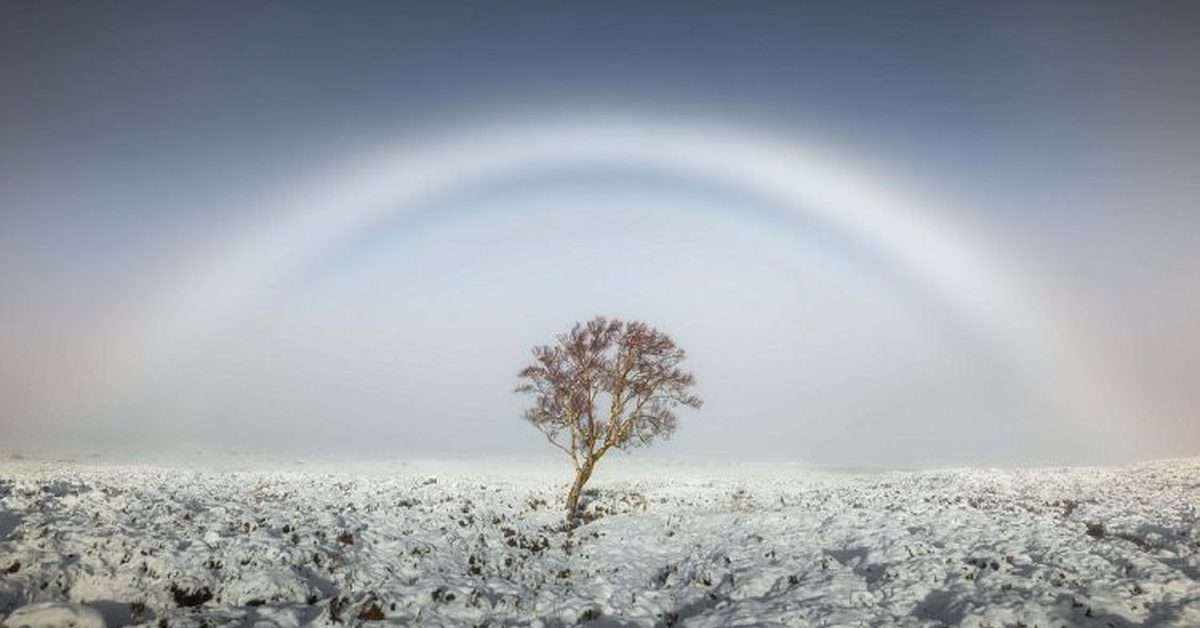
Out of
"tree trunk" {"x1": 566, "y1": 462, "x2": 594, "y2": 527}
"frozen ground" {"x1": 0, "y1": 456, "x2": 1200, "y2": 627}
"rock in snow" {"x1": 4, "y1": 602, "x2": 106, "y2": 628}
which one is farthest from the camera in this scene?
"tree trunk" {"x1": 566, "y1": 462, "x2": 594, "y2": 527}

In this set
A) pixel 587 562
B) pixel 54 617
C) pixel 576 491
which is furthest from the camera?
pixel 576 491

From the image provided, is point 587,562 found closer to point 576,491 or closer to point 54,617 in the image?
point 576,491

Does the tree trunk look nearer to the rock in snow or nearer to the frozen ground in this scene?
the frozen ground

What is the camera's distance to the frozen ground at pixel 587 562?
12188 millimetres

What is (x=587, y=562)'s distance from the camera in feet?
64.2

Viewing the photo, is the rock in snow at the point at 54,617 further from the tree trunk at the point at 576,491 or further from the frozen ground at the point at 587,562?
the tree trunk at the point at 576,491

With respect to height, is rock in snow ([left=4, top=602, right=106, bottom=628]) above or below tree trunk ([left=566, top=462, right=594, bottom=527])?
below

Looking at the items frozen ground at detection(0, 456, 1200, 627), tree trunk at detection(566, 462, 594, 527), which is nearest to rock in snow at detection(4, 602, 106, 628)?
frozen ground at detection(0, 456, 1200, 627)

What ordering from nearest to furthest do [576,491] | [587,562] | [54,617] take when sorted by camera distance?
1. [54,617]
2. [587,562]
3. [576,491]

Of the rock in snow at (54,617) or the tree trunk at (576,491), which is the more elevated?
the tree trunk at (576,491)

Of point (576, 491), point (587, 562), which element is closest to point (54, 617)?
point (587, 562)

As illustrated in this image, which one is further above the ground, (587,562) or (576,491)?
(576,491)

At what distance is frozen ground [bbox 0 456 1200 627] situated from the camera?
12.2 meters

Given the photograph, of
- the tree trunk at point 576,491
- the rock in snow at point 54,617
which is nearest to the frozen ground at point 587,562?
the rock in snow at point 54,617
